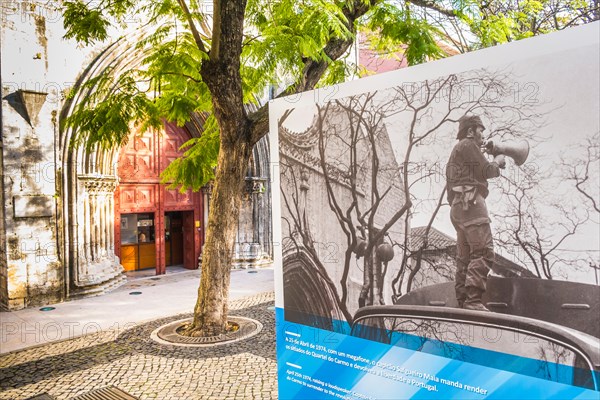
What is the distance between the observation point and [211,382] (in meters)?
5.59

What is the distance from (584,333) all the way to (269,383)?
13.6 ft

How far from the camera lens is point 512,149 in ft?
7.03

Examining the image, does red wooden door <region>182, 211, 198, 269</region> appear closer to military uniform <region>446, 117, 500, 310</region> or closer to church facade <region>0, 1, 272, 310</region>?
church facade <region>0, 1, 272, 310</region>

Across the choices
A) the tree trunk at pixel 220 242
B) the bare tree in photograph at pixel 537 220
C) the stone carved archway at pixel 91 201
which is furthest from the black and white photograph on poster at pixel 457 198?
the stone carved archway at pixel 91 201

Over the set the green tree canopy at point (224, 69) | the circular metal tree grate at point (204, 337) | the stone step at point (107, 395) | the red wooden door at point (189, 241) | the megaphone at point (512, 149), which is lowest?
the stone step at point (107, 395)

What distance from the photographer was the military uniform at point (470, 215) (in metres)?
2.22

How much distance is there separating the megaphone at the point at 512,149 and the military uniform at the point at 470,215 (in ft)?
0.16

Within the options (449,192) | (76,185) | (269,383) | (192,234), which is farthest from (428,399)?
(192,234)

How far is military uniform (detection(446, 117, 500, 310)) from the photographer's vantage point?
2.22 metres

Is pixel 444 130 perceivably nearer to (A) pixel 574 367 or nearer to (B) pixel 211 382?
(A) pixel 574 367

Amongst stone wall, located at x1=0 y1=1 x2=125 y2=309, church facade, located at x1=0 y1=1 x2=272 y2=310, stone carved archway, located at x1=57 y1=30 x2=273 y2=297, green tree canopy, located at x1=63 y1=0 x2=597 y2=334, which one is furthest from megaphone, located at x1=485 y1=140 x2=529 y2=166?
stone wall, located at x1=0 y1=1 x2=125 y2=309

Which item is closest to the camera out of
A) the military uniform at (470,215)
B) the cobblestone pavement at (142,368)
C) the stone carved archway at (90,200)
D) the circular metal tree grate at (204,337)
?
the military uniform at (470,215)

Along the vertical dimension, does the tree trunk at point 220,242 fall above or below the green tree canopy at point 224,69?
below

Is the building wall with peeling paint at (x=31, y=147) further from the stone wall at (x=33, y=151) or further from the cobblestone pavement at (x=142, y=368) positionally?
the cobblestone pavement at (x=142, y=368)
